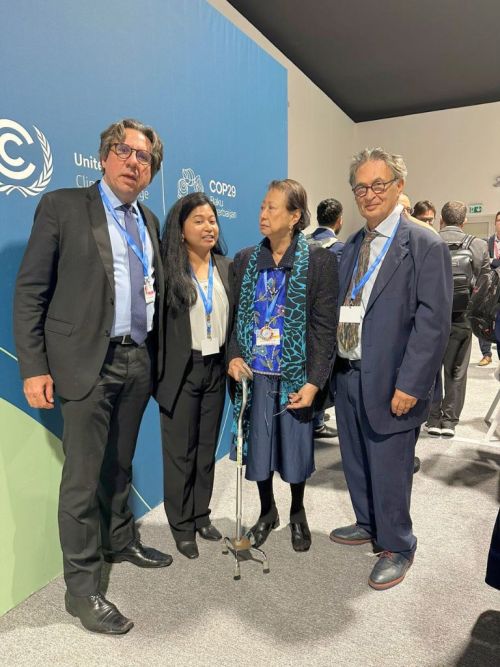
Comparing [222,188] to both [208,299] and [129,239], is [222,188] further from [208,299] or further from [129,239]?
[129,239]

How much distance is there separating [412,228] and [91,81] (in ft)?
5.26

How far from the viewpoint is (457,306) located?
366cm

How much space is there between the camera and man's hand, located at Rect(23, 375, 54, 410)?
1774 millimetres

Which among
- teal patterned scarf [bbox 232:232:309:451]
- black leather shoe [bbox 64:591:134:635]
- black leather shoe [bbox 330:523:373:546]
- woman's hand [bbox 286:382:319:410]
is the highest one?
teal patterned scarf [bbox 232:232:309:451]

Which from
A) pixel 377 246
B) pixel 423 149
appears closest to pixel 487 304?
pixel 377 246

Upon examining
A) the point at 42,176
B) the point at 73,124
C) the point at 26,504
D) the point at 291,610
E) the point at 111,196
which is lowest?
the point at 291,610

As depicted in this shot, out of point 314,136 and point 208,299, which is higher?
point 314,136

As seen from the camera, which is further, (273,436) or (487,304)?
(487,304)

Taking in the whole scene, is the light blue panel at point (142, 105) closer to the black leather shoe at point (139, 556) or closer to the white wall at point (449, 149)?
the black leather shoe at point (139, 556)

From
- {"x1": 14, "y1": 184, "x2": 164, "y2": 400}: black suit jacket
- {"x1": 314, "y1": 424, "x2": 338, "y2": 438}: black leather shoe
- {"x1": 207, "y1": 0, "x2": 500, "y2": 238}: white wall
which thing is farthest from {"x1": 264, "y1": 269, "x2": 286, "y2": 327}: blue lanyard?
{"x1": 207, "y1": 0, "x2": 500, "y2": 238}: white wall

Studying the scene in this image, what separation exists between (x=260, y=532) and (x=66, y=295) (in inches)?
60.5

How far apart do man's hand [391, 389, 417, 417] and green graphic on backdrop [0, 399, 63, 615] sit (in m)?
1.48

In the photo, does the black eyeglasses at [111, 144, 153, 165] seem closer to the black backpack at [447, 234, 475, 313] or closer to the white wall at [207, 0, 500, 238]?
the black backpack at [447, 234, 475, 313]

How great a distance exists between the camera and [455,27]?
676cm
